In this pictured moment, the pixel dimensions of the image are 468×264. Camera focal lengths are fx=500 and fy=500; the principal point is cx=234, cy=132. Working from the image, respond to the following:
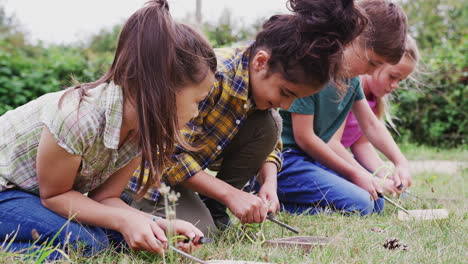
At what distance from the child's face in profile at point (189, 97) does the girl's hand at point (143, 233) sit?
1.17 feet

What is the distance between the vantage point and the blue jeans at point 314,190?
2664mm

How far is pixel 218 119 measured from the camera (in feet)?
7.16

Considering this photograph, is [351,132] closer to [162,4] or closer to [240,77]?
[240,77]

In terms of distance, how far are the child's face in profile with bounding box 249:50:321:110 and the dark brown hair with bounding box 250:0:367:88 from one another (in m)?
0.03

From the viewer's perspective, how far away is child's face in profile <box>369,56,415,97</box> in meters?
3.10

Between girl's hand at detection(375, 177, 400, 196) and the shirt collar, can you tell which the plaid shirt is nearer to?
the shirt collar

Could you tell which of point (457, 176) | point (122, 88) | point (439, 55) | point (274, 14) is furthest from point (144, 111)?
point (439, 55)

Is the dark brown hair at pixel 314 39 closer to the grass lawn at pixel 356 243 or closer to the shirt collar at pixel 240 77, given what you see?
the shirt collar at pixel 240 77

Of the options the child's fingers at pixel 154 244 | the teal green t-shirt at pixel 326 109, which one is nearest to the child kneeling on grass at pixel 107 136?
the child's fingers at pixel 154 244

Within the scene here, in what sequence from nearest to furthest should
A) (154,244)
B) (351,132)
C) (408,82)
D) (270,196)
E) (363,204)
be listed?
(154,244)
(270,196)
(363,204)
(351,132)
(408,82)

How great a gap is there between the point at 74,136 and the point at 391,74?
7.20ft

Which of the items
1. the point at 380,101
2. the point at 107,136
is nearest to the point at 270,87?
the point at 107,136

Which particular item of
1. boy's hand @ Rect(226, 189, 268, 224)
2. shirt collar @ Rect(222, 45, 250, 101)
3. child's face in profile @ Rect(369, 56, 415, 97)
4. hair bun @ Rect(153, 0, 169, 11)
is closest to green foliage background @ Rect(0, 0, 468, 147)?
child's face in profile @ Rect(369, 56, 415, 97)

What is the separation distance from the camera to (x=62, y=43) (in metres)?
14.6
